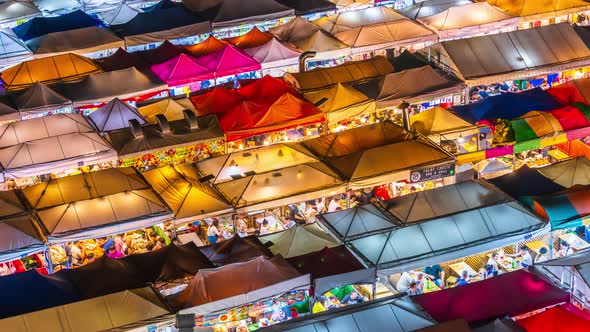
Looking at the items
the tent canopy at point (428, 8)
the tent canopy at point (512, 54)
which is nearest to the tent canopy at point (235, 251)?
the tent canopy at point (512, 54)

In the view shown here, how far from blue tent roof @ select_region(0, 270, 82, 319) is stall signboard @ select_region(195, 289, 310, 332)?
5.96 feet

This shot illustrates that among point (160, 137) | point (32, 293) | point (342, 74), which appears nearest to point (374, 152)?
point (342, 74)

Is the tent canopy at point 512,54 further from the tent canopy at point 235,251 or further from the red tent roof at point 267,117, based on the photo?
the tent canopy at point 235,251

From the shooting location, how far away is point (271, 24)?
884 inches

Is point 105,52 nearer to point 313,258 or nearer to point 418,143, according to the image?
point 418,143

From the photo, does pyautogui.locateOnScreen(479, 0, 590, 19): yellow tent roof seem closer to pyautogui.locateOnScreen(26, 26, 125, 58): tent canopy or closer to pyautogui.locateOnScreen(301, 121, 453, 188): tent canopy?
pyautogui.locateOnScreen(301, 121, 453, 188): tent canopy

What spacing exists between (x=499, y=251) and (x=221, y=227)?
4.74 metres

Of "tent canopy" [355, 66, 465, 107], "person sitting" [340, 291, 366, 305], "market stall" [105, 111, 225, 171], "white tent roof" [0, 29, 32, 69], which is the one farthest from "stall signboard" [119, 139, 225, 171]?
"white tent roof" [0, 29, 32, 69]

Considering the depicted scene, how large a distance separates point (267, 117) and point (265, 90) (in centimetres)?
111

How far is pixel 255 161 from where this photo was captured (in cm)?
1527

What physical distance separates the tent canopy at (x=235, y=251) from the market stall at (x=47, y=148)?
3.77 metres

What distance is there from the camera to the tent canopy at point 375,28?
20250 millimetres

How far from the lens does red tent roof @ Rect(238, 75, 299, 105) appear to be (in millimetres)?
17562

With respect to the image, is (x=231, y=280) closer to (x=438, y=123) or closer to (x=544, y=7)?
(x=438, y=123)
